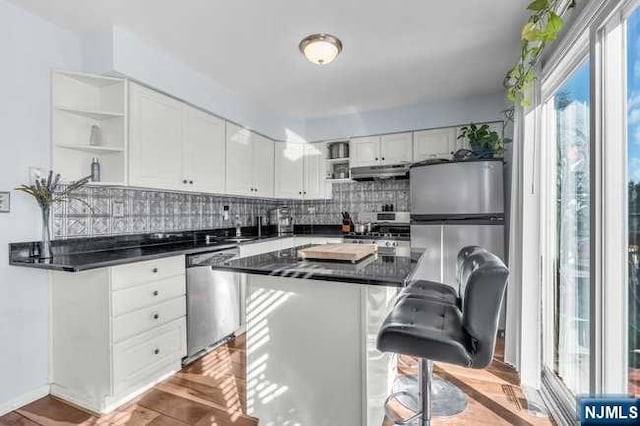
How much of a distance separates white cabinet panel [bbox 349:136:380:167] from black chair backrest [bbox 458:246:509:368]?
112 inches

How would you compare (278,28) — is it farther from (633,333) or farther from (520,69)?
(633,333)

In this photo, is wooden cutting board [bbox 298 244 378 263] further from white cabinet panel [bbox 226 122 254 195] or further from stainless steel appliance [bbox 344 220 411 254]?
white cabinet panel [bbox 226 122 254 195]

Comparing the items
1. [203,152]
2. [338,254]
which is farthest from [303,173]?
[338,254]

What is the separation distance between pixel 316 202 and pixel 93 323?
10.3ft

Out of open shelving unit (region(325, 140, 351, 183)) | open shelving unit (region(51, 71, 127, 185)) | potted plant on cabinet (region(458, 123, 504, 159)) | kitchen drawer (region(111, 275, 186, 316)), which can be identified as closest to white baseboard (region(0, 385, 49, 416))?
kitchen drawer (region(111, 275, 186, 316))

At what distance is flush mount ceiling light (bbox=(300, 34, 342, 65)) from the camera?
2195 mm

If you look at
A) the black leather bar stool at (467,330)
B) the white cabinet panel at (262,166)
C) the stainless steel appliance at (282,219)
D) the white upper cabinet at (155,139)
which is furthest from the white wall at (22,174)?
the stainless steel appliance at (282,219)

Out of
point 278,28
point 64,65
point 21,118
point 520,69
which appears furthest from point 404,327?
point 64,65

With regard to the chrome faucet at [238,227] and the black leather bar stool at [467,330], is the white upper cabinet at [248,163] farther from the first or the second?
the black leather bar stool at [467,330]

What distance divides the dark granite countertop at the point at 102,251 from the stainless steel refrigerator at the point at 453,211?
183 centimetres

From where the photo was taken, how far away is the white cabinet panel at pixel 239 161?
3.40 meters

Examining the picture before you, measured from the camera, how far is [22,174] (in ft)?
6.63

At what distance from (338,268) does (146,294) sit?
1.45 metres

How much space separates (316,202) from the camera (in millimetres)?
4672
